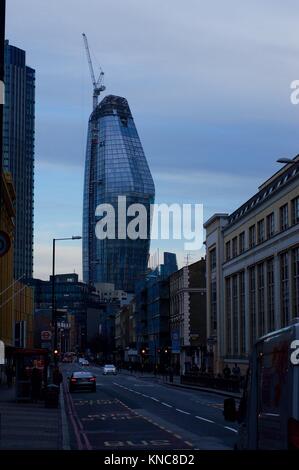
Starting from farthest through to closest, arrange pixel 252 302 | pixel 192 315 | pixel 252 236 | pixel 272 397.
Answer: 1. pixel 192 315
2. pixel 252 236
3. pixel 252 302
4. pixel 272 397

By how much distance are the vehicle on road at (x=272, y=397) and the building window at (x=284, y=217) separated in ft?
175

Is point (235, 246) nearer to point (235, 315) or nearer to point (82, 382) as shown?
point (235, 315)

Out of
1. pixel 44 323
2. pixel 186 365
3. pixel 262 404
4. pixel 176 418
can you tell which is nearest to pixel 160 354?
pixel 186 365

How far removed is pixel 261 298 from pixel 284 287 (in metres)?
7.87

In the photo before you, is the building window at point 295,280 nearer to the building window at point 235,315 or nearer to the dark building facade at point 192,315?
the building window at point 235,315

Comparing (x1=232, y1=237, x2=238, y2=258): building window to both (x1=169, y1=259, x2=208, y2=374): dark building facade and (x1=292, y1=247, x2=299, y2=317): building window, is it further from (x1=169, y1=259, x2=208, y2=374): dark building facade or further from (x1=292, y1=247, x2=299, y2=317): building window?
(x1=169, y1=259, x2=208, y2=374): dark building facade

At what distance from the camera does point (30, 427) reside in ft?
79.1

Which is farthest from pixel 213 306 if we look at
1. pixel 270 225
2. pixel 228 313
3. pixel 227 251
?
pixel 270 225

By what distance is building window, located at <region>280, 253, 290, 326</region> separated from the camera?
64.1 m

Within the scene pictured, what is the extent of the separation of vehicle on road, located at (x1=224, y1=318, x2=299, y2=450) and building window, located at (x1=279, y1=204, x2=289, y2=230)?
53206mm

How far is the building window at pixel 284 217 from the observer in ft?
212

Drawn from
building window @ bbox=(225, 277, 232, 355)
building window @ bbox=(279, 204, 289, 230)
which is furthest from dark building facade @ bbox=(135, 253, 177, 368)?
building window @ bbox=(279, 204, 289, 230)
